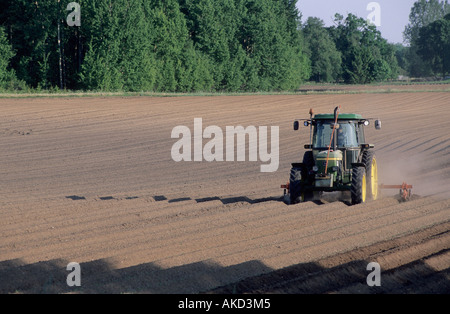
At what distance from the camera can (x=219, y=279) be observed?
25.4 ft

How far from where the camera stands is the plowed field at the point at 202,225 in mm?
7727

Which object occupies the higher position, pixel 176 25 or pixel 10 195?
pixel 176 25

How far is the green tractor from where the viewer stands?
12953 mm

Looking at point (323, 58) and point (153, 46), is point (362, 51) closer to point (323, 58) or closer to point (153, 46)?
point (323, 58)

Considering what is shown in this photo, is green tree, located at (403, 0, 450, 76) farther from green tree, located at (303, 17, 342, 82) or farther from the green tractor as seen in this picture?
the green tractor

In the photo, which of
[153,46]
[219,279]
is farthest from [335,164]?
[153,46]

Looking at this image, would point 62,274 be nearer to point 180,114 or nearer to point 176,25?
point 180,114

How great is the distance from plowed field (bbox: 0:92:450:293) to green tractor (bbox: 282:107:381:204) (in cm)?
36

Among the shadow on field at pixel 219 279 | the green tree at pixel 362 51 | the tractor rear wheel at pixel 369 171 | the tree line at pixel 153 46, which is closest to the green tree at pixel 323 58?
the green tree at pixel 362 51

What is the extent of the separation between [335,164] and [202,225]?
3.33 m

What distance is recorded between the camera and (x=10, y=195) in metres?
16.3

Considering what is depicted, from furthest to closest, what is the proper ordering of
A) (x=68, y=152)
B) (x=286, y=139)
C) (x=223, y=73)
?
(x=223, y=73), (x=286, y=139), (x=68, y=152)
